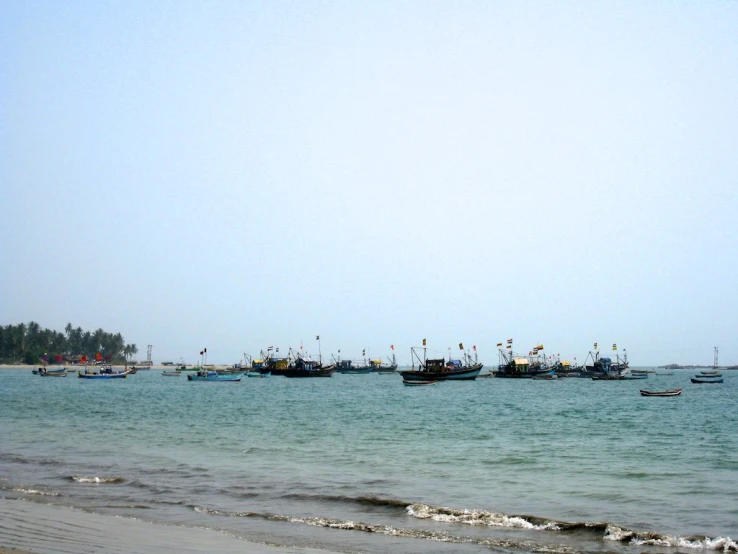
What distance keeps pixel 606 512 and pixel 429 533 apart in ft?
18.3

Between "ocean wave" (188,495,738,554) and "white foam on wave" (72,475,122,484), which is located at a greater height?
"ocean wave" (188,495,738,554)

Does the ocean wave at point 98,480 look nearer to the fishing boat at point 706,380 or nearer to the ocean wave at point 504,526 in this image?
the ocean wave at point 504,526

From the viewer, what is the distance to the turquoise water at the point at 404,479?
17.1 meters

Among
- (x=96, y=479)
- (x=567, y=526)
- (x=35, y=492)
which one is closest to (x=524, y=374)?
(x=96, y=479)

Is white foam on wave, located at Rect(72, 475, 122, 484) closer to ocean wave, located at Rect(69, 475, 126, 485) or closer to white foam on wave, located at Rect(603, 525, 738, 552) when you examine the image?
ocean wave, located at Rect(69, 475, 126, 485)

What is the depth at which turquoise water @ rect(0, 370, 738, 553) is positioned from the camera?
17078 millimetres

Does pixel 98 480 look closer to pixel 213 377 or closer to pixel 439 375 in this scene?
pixel 439 375

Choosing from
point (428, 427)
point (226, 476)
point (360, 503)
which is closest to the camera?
point (360, 503)

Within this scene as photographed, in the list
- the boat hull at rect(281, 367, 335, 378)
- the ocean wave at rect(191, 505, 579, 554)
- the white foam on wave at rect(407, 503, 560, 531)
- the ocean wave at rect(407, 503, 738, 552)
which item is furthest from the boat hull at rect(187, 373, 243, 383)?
the ocean wave at rect(407, 503, 738, 552)

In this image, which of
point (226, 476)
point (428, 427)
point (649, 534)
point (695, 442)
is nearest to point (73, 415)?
point (428, 427)

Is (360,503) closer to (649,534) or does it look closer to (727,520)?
(649,534)

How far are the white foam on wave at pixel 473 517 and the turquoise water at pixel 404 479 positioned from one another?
0.18 ft

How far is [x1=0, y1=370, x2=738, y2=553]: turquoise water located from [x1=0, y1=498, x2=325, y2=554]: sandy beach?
913 millimetres

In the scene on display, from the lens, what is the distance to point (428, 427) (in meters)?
43.7
